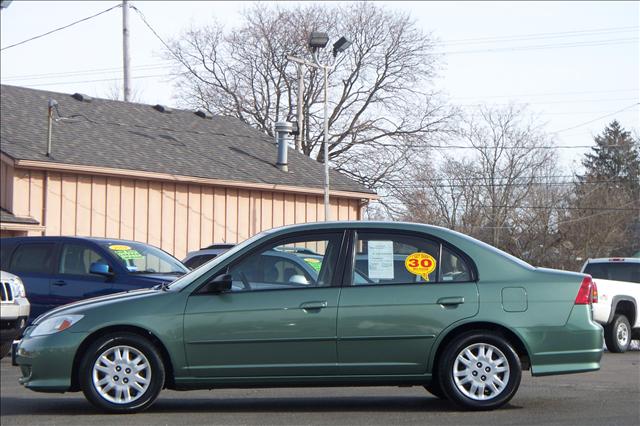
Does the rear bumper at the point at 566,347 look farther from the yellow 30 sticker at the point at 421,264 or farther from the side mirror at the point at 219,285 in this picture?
Result: the side mirror at the point at 219,285

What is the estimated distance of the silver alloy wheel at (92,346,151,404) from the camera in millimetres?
8266

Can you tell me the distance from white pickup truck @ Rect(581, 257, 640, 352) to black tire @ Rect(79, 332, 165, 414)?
372 inches

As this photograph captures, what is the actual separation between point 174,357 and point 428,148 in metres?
43.0

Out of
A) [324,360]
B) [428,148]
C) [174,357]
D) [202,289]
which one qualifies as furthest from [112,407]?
[428,148]

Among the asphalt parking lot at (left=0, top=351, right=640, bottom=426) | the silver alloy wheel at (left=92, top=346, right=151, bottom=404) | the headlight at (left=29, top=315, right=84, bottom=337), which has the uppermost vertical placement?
the headlight at (left=29, top=315, right=84, bottom=337)

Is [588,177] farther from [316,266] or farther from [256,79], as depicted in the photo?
[316,266]

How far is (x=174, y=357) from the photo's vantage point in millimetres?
8305

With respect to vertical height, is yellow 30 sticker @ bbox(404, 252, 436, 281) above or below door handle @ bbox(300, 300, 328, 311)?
above

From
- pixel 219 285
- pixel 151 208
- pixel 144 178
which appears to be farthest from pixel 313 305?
pixel 151 208

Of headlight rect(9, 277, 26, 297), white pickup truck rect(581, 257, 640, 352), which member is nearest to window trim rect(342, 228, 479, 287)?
headlight rect(9, 277, 26, 297)

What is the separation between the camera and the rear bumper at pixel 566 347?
8.37 meters

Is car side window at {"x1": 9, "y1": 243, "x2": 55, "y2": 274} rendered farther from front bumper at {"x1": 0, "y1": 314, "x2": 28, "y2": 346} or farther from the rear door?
the rear door

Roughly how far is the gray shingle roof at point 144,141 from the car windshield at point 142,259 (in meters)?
11.1

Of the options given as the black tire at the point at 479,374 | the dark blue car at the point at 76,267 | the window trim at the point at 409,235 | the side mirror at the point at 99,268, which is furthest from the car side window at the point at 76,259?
the black tire at the point at 479,374
